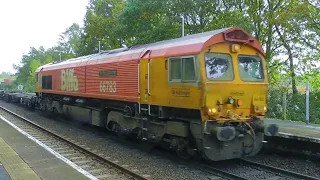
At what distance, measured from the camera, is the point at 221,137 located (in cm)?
834

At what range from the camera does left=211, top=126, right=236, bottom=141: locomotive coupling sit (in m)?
8.30

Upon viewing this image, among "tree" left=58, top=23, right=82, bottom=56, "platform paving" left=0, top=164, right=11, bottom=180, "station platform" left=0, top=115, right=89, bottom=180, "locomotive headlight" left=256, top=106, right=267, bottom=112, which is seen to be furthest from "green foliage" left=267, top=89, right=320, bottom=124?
"tree" left=58, top=23, right=82, bottom=56

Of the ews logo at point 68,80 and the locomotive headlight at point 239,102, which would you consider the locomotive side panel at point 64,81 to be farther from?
the locomotive headlight at point 239,102

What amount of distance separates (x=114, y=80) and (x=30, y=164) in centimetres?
447

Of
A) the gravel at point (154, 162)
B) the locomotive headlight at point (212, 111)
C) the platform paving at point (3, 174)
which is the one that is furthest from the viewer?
the gravel at point (154, 162)

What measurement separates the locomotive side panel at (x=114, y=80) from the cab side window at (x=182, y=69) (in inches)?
78.3

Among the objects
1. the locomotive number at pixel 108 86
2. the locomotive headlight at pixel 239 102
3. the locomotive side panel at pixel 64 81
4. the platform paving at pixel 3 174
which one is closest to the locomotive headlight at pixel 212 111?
the locomotive headlight at pixel 239 102

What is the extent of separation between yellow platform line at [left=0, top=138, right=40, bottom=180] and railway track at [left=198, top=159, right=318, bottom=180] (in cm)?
417

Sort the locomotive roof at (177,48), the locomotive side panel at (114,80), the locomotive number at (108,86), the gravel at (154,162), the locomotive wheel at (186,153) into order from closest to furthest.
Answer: the gravel at (154,162) < the locomotive roof at (177,48) < the locomotive wheel at (186,153) < the locomotive side panel at (114,80) < the locomotive number at (108,86)

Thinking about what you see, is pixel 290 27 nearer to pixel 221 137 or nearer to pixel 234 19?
pixel 234 19

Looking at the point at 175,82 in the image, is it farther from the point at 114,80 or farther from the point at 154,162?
the point at 114,80

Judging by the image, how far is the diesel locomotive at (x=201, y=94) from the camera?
8.65 metres

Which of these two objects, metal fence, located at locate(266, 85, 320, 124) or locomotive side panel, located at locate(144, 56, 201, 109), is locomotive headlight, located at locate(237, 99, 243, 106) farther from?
metal fence, located at locate(266, 85, 320, 124)

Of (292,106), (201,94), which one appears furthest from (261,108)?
(292,106)
